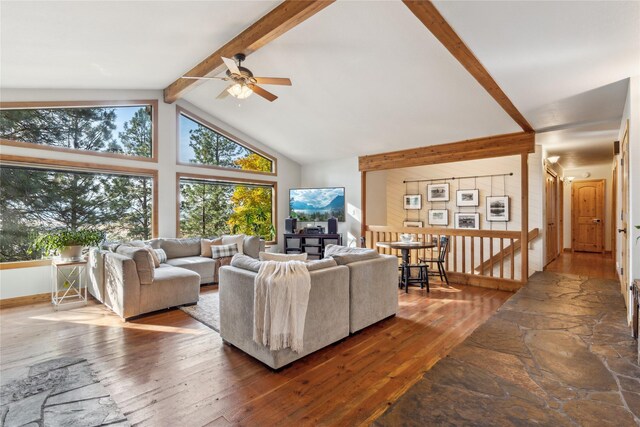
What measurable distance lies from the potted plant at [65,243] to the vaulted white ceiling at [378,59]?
2.18m

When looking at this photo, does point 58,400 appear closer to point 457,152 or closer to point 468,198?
point 457,152

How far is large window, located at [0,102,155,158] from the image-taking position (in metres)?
4.58

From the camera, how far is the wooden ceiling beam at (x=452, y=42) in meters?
2.45

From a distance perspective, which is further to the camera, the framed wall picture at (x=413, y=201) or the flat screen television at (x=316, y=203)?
the framed wall picture at (x=413, y=201)

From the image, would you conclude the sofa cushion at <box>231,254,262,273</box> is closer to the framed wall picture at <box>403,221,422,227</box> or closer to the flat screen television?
the flat screen television

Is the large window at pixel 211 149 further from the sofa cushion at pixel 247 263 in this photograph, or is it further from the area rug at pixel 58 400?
the area rug at pixel 58 400

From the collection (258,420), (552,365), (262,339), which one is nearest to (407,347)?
(552,365)

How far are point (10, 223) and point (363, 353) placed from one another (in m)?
5.32

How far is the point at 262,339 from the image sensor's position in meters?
2.45

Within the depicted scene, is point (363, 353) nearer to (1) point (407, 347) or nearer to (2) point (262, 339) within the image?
(1) point (407, 347)

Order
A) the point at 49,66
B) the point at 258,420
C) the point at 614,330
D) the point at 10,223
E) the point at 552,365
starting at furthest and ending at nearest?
1. the point at 10,223
2. the point at 49,66
3. the point at 614,330
4. the point at 552,365
5. the point at 258,420

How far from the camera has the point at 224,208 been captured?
7.05 metres

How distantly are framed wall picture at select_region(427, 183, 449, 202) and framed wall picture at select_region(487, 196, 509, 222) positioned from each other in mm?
1017

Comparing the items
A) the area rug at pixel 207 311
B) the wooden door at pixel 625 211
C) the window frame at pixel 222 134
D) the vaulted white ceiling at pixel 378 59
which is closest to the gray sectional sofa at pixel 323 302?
the area rug at pixel 207 311
